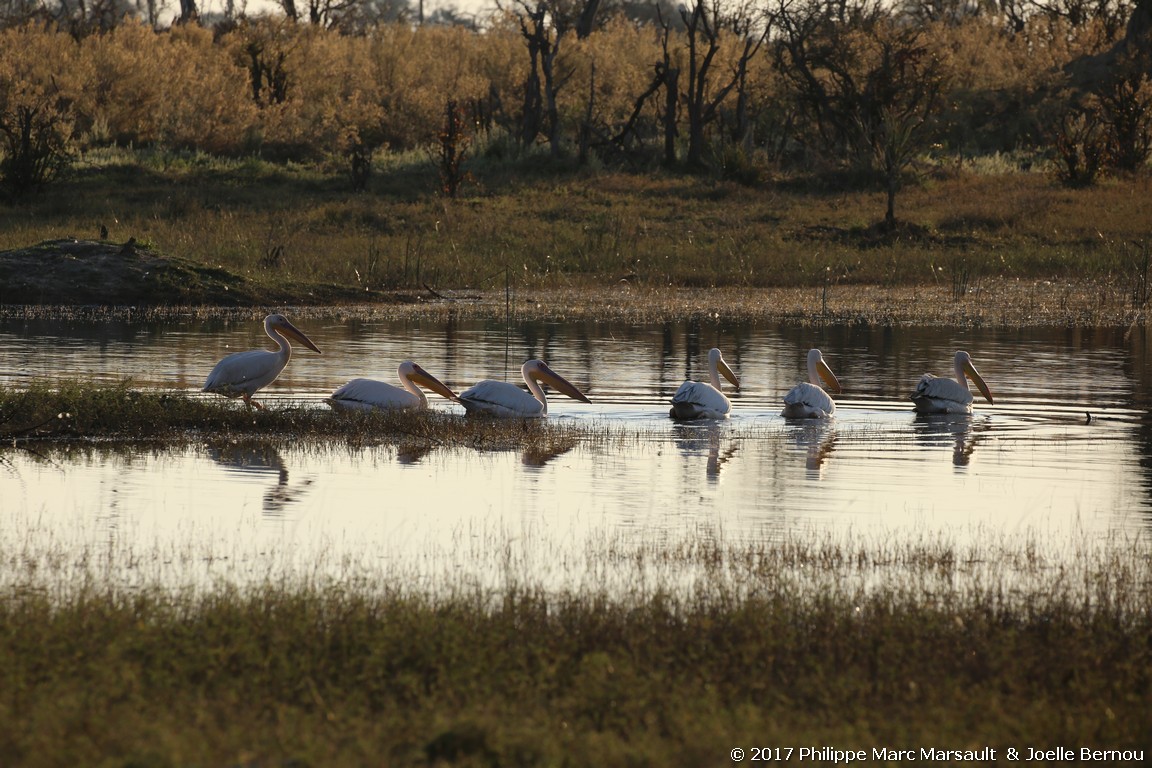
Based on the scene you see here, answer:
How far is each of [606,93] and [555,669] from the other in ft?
140

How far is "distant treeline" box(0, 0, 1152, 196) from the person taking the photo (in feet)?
117

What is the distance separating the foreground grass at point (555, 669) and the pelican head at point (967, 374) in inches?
266

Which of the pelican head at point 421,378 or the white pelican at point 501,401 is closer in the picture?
the white pelican at point 501,401

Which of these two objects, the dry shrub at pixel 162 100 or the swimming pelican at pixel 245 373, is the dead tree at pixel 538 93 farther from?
the swimming pelican at pixel 245 373

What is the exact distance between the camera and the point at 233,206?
29.8 meters

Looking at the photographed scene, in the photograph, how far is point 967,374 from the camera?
13.7m

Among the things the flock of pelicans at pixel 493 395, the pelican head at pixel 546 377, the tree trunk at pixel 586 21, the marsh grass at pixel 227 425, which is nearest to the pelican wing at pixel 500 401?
the flock of pelicans at pixel 493 395

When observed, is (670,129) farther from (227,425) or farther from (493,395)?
(227,425)

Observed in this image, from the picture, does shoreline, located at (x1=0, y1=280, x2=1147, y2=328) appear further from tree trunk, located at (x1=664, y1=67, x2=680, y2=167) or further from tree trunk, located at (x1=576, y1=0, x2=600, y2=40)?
tree trunk, located at (x1=576, y1=0, x2=600, y2=40)

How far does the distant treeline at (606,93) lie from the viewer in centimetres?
3575

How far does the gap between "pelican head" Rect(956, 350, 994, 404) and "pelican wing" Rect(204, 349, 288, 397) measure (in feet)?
18.9

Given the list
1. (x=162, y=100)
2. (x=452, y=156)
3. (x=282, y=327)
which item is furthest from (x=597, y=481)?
(x=162, y=100)

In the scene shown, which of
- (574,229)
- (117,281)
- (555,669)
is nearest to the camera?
(555,669)

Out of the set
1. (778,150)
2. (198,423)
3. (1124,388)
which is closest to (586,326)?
(1124,388)
